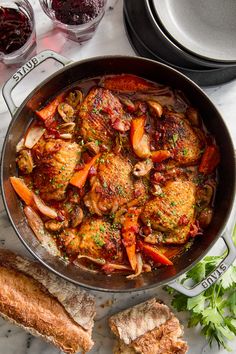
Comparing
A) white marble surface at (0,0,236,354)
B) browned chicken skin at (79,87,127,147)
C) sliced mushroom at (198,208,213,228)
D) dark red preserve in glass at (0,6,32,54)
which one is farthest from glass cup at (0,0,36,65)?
sliced mushroom at (198,208,213,228)

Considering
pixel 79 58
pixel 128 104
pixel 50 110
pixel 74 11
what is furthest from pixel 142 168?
pixel 74 11

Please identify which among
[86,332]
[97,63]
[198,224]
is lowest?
[86,332]

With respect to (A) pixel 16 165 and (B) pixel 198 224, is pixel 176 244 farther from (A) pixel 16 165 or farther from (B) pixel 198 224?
(A) pixel 16 165

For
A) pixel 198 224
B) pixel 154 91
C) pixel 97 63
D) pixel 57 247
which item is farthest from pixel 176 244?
pixel 97 63

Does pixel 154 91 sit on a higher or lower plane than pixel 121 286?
higher

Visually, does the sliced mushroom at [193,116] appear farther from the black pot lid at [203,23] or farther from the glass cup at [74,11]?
the glass cup at [74,11]
